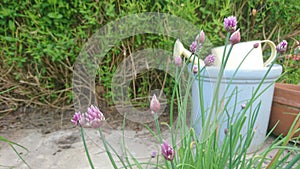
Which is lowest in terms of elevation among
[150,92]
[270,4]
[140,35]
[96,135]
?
[96,135]

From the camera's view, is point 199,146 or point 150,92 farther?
point 150,92

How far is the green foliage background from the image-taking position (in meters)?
1.23

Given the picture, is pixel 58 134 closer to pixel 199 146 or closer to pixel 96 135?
pixel 96 135

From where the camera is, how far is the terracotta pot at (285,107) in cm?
113

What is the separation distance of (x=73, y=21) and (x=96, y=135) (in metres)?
0.61

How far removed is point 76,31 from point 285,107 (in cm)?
113

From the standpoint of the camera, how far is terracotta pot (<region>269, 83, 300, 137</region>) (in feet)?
3.71

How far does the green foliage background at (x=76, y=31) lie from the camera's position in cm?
123

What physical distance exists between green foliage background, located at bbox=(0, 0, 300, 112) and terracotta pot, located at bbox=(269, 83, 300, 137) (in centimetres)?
41

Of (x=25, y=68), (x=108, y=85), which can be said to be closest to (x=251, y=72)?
(x=108, y=85)

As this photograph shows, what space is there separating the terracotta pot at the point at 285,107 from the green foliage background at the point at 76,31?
407 mm

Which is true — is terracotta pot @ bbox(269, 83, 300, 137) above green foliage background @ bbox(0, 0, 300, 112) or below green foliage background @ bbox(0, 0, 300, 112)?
below

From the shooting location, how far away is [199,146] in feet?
1.76

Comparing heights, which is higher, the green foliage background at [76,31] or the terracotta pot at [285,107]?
the green foliage background at [76,31]
